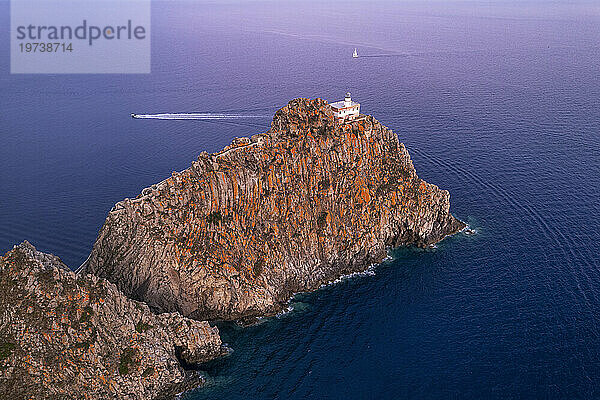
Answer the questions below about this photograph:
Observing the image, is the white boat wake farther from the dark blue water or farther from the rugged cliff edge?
the rugged cliff edge

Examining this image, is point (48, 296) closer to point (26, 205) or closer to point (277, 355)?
point (277, 355)

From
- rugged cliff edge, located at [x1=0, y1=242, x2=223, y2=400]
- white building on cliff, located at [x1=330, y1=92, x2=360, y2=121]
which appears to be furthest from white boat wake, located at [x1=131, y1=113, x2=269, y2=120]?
rugged cliff edge, located at [x1=0, y1=242, x2=223, y2=400]

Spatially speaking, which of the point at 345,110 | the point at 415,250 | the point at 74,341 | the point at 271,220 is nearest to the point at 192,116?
the point at 345,110

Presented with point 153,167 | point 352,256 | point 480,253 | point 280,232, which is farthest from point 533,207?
point 153,167

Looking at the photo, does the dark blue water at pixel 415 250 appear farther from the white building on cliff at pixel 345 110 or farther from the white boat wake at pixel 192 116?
the white building on cliff at pixel 345 110

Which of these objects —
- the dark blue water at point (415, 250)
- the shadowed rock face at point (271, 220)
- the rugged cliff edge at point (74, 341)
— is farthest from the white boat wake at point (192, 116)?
the rugged cliff edge at point (74, 341)

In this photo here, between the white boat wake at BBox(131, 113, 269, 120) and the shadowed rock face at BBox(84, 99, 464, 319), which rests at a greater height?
the white boat wake at BBox(131, 113, 269, 120)
